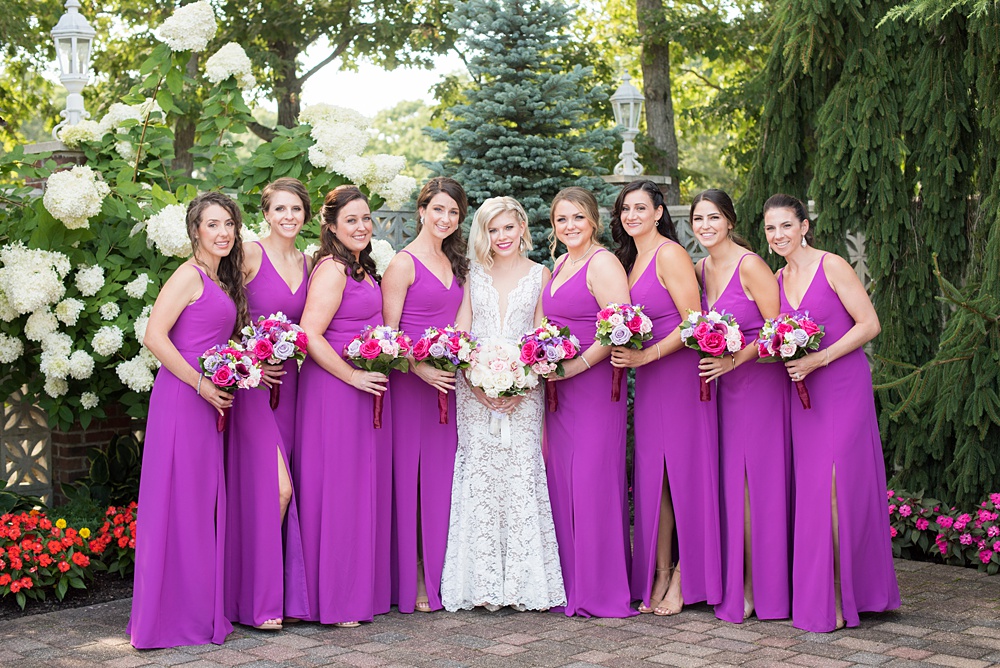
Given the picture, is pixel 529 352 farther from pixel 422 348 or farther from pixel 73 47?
pixel 73 47

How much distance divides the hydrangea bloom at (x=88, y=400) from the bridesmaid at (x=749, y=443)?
364cm

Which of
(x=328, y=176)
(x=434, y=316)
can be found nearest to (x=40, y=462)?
(x=328, y=176)

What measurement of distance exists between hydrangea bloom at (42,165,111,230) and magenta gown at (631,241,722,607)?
118 inches

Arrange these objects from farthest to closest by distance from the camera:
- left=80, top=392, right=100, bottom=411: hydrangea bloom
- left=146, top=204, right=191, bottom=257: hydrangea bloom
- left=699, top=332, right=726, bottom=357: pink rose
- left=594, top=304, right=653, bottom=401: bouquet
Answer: left=80, top=392, right=100, bottom=411: hydrangea bloom, left=146, top=204, right=191, bottom=257: hydrangea bloom, left=594, top=304, right=653, bottom=401: bouquet, left=699, top=332, right=726, bottom=357: pink rose

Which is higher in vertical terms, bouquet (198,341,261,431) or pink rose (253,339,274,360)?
pink rose (253,339,274,360)

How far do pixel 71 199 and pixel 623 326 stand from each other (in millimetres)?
3048

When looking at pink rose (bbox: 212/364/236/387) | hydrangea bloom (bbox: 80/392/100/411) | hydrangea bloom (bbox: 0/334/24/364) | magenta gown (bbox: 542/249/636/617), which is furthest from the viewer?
hydrangea bloom (bbox: 80/392/100/411)

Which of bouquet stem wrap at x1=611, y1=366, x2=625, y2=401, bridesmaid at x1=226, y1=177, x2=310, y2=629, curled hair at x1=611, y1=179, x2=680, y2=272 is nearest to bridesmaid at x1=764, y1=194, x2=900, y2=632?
curled hair at x1=611, y1=179, x2=680, y2=272

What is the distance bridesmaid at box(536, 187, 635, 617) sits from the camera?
227 inches

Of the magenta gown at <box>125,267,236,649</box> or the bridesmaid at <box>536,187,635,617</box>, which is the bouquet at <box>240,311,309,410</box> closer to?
the magenta gown at <box>125,267,236,649</box>

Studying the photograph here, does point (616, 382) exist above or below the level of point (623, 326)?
below

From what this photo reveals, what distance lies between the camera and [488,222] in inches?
235

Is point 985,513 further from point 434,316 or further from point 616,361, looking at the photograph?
point 434,316

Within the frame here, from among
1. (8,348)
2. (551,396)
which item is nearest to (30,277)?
(8,348)
